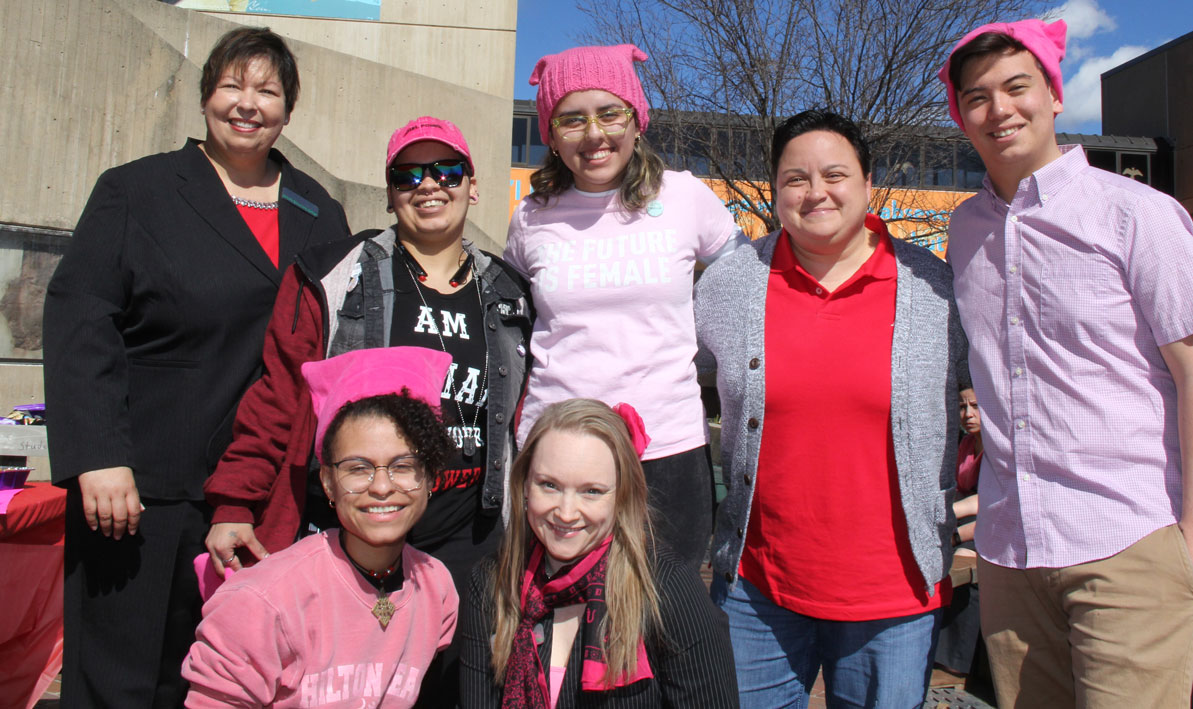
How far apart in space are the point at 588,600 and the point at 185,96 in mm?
4426

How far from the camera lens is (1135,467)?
198 cm

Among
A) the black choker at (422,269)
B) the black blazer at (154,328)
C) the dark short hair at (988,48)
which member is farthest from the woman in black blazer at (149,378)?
the dark short hair at (988,48)

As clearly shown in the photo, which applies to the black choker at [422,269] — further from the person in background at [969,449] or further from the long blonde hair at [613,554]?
the person in background at [969,449]

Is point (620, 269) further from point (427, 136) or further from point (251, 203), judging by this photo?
point (251, 203)

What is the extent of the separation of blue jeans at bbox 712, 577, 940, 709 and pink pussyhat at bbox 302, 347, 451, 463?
102 cm

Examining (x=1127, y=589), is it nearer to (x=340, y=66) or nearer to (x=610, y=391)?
(x=610, y=391)

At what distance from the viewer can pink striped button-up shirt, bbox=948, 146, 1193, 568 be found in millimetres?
1955

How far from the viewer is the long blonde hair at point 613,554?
2.06 metres

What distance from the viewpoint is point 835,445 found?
2.22 m

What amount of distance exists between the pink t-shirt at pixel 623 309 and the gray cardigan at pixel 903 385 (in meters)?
0.11

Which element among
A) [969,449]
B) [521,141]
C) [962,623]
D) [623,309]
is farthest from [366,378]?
[521,141]

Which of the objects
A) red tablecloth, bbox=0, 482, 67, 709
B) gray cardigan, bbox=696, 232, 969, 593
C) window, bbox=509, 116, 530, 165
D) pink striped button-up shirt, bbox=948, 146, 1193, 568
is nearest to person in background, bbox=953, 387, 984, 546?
gray cardigan, bbox=696, 232, 969, 593

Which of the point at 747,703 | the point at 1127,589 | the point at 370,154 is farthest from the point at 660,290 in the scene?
the point at 370,154

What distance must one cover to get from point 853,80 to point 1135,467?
8.28 metres
